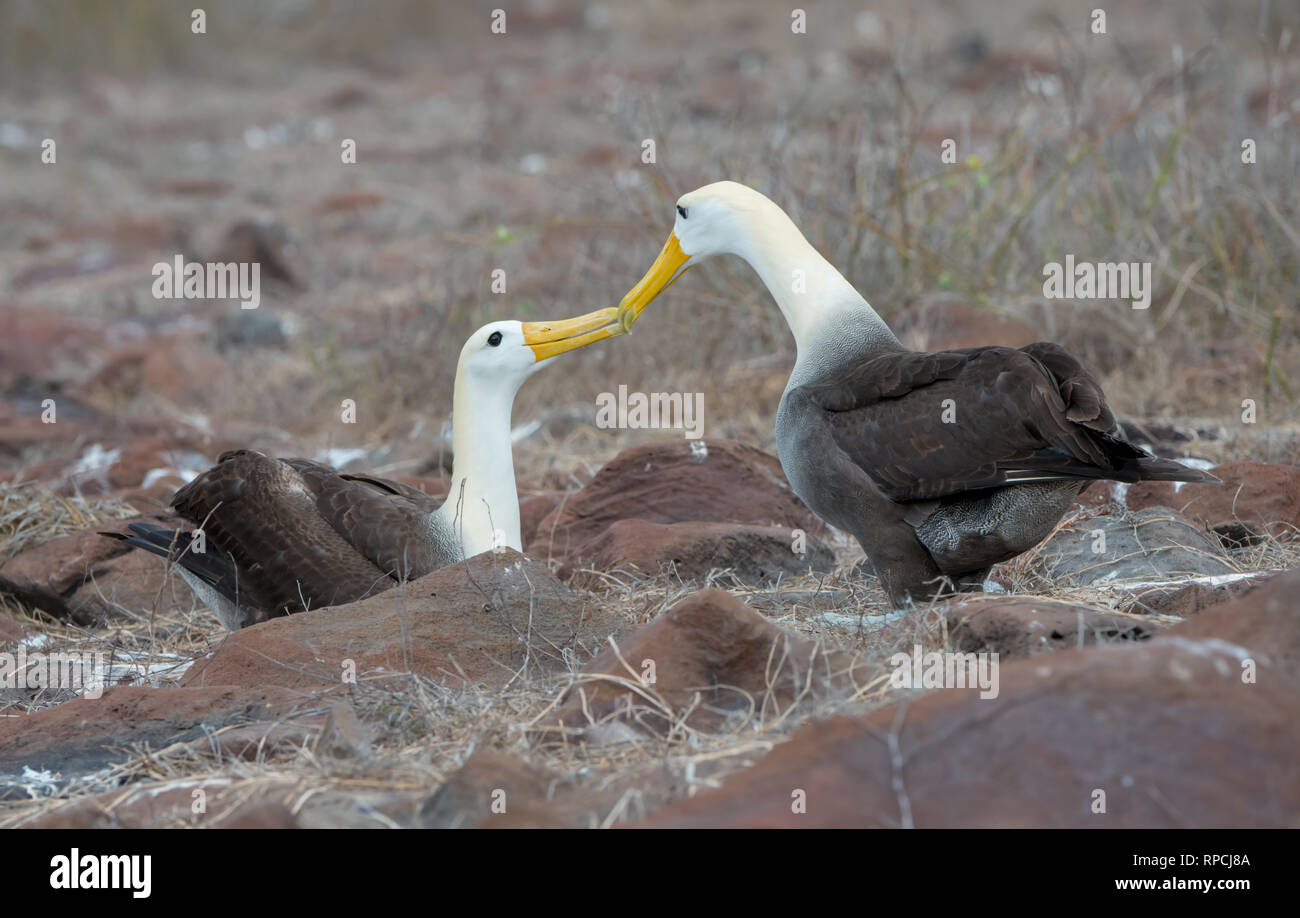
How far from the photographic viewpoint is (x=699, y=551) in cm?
461

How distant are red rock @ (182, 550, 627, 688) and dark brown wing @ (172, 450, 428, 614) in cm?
52

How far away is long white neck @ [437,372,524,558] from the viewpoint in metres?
4.55

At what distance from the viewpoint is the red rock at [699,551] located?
4590 millimetres

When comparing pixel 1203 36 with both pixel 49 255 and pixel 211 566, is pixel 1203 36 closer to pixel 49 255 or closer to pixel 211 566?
pixel 49 255

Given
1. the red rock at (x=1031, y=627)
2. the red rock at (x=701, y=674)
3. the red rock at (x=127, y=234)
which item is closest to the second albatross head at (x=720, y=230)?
the red rock at (x=1031, y=627)

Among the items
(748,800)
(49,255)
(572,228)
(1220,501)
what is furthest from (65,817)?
(49,255)

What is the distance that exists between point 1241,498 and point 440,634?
261 centimetres

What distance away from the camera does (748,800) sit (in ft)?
8.09

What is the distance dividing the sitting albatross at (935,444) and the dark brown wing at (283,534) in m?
1.35

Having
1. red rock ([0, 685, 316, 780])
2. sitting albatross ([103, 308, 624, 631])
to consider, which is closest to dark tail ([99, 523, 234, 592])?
sitting albatross ([103, 308, 624, 631])

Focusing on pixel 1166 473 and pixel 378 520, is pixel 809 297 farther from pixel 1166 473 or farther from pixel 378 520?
pixel 378 520

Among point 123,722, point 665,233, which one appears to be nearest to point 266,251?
point 665,233

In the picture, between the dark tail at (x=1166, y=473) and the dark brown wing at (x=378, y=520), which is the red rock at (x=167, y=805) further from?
the dark tail at (x=1166, y=473)

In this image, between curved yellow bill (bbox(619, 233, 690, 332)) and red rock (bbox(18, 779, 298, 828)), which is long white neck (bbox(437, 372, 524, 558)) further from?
red rock (bbox(18, 779, 298, 828))
